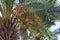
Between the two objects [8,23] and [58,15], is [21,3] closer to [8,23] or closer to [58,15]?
[8,23]

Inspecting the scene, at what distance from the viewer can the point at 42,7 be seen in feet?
27.1

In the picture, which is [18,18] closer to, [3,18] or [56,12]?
[3,18]

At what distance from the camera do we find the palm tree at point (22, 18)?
7.56 m

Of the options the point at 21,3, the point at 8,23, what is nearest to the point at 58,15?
the point at 21,3

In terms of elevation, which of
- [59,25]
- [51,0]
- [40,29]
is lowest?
[40,29]

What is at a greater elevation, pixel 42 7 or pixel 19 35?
pixel 42 7

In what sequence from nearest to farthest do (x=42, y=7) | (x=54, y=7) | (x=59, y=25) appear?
(x=42, y=7)
(x=54, y=7)
(x=59, y=25)

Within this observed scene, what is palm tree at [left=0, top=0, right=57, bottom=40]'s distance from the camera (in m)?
7.56

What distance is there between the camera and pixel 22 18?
25.1 feet

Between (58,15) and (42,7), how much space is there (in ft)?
2.52

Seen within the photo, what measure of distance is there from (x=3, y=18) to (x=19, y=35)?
1135mm

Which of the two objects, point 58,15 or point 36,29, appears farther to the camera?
point 58,15

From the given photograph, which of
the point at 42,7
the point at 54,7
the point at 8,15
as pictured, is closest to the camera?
the point at 8,15

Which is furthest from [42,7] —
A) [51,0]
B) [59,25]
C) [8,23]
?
[59,25]
